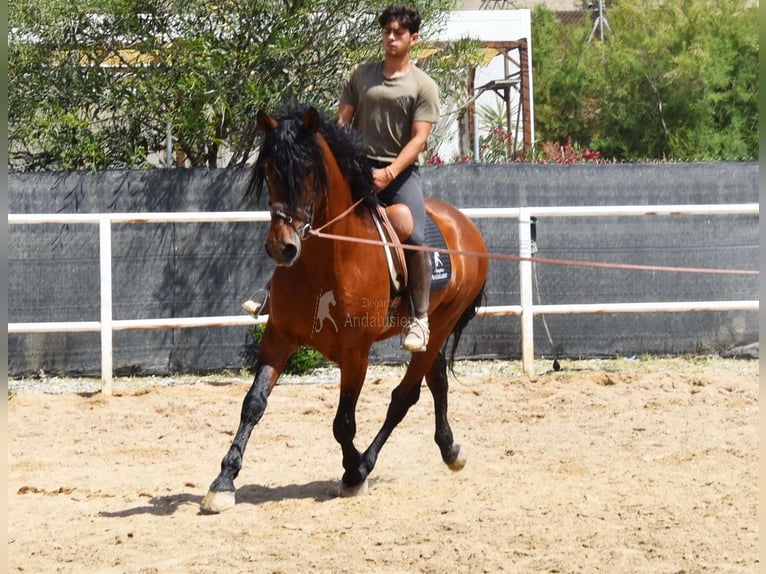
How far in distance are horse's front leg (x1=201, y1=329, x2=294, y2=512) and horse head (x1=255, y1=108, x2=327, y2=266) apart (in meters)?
0.83

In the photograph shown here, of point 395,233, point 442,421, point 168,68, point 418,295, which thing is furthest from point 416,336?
point 168,68

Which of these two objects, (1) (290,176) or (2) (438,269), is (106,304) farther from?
(1) (290,176)

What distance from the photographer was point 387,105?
6.24 metres

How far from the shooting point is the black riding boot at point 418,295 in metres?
6.36

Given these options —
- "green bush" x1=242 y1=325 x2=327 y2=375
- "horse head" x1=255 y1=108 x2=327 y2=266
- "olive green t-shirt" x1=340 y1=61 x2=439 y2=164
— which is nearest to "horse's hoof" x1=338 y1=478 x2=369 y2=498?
"horse head" x1=255 y1=108 x2=327 y2=266

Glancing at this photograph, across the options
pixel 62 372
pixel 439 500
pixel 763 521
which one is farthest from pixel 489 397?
pixel 763 521

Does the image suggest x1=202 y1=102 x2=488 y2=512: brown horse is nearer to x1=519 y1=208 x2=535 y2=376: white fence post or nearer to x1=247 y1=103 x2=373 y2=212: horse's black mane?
x1=247 y1=103 x2=373 y2=212: horse's black mane

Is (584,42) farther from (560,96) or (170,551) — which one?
(170,551)

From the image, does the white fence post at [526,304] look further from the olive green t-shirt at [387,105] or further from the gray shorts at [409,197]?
the olive green t-shirt at [387,105]

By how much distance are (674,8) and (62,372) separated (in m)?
22.7

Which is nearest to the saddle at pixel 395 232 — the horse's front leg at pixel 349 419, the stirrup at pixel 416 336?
the stirrup at pixel 416 336

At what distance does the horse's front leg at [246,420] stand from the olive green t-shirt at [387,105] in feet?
4.20

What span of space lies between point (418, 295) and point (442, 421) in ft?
3.35

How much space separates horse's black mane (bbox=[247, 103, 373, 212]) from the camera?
5367mm
